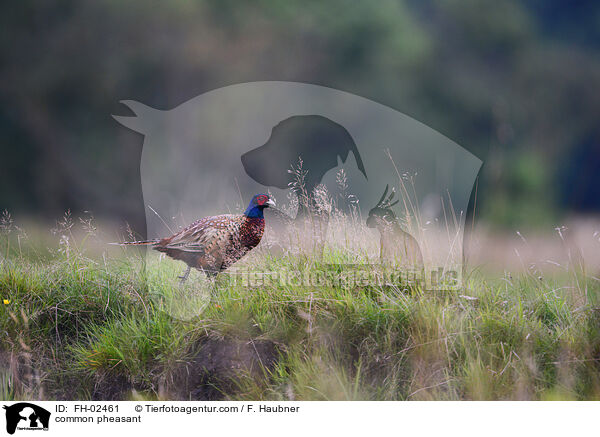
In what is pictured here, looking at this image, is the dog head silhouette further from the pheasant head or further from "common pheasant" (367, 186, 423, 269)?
"common pheasant" (367, 186, 423, 269)

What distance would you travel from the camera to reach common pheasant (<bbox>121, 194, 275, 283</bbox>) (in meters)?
1.72

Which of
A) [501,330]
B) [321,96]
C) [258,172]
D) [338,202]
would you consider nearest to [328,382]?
[501,330]

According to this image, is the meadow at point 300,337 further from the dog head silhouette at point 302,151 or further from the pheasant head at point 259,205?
the dog head silhouette at point 302,151

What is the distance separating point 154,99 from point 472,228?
1950 millimetres

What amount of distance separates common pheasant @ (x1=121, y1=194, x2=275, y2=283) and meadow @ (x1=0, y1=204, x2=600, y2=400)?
0.07m

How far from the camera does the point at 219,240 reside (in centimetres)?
171
